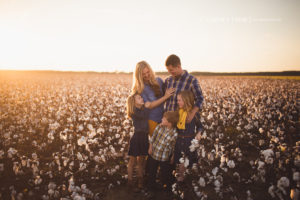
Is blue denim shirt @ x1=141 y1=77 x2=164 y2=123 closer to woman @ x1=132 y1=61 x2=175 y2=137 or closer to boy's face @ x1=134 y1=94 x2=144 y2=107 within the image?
woman @ x1=132 y1=61 x2=175 y2=137

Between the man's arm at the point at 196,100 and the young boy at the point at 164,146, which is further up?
the man's arm at the point at 196,100

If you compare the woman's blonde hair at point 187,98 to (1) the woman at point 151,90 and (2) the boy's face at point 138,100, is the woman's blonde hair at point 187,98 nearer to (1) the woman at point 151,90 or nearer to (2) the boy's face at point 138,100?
(1) the woman at point 151,90

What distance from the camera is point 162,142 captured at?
11.3 feet

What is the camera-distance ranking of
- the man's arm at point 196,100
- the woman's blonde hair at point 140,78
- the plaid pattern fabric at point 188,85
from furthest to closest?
the plaid pattern fabric at point 188,85 → the man's arm at point 196,100 → the woman's blonde hair at point 140,78

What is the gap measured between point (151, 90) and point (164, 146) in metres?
1.14

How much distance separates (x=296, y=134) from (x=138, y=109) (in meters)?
5.77

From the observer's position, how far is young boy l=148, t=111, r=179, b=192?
3447mm

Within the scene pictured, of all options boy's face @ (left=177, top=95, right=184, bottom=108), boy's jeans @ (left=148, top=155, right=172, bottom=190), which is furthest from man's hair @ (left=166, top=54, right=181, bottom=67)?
A: boy's jeans @ (left=148, top=155, right=172, bottom=190)

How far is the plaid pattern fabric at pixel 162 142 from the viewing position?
346 cm

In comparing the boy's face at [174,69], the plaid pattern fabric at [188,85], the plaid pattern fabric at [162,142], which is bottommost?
the plaid pattern fabric at [162,142]

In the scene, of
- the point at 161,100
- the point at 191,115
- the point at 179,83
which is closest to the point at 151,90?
the point at 161,100

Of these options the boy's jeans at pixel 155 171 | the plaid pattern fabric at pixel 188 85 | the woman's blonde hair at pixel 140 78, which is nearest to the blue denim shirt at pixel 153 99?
the woman's blonde hair at pixel 140 78

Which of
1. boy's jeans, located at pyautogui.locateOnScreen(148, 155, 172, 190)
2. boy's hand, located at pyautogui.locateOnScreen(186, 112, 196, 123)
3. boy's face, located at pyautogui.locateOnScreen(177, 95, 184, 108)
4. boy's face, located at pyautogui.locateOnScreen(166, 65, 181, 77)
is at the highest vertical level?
boy's face, located at pyautogui.locateOnScreen(166, 65, 181, 77)

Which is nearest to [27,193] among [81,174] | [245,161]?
[81,174]
